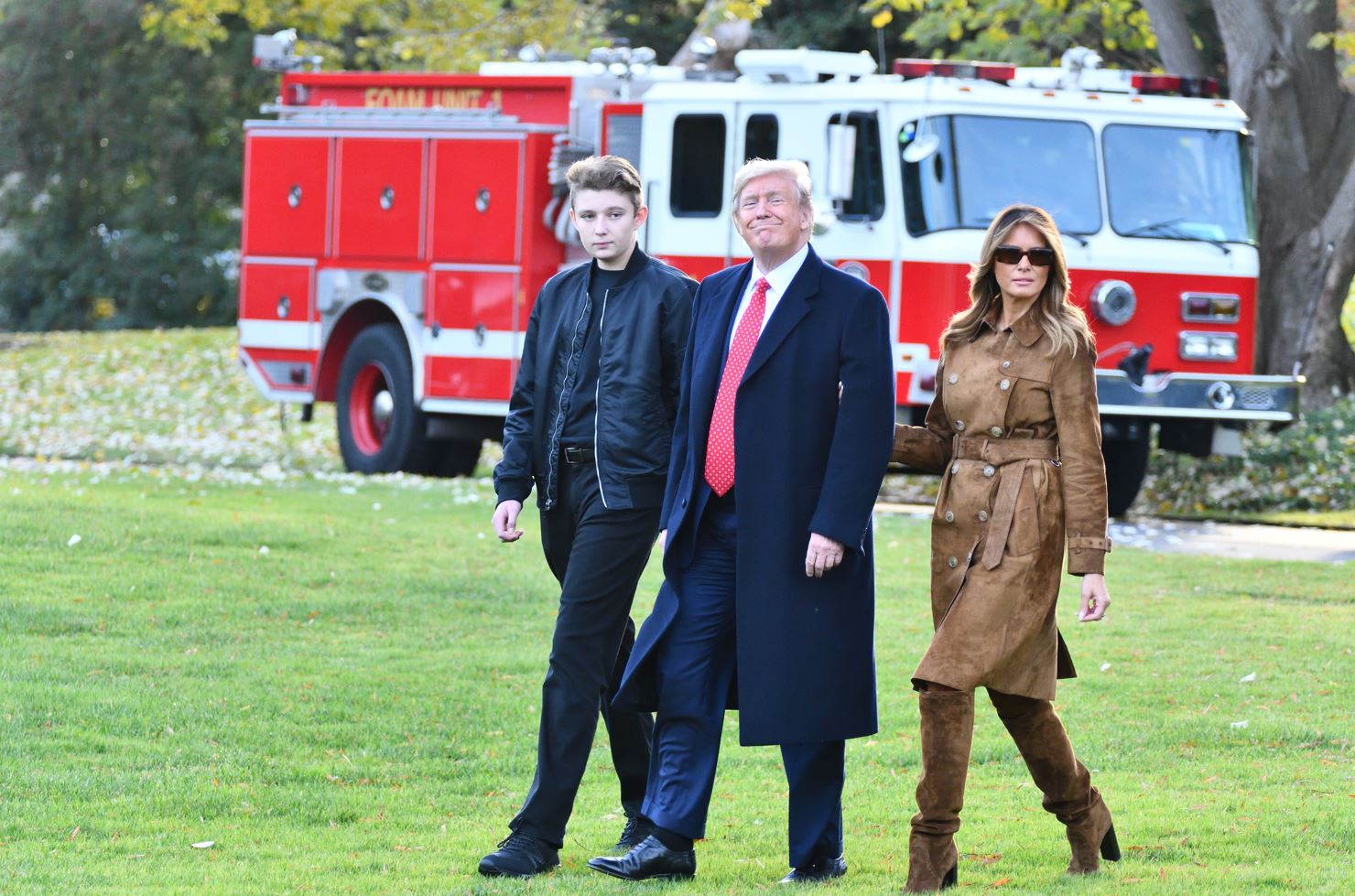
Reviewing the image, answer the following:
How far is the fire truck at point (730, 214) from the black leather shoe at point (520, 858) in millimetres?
7430

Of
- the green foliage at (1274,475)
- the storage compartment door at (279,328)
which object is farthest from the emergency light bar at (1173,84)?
the storage compartment door at (279,328)

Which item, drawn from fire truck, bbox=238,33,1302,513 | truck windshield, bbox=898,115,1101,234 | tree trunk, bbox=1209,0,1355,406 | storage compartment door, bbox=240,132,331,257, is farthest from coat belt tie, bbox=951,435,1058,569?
tree trunk, bbox=1209,0,1355,406

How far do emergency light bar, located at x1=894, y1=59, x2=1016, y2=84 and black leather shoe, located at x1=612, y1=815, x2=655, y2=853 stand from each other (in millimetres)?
9193

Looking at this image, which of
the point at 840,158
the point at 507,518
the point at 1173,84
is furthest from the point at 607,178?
the point at 1173,84

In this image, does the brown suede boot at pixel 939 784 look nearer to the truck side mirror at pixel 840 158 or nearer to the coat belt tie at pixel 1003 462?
the coat belt tie at pixel 1003 462

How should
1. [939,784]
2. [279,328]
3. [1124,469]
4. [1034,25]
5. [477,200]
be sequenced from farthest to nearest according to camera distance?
1. [1034,25]
2. [279,328]
3. [477,200]
4. [1124,469]
5. [939,784]

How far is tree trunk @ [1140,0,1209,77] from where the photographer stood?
1755 centimetres

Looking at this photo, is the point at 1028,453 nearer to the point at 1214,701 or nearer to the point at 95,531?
the point at 1214,701

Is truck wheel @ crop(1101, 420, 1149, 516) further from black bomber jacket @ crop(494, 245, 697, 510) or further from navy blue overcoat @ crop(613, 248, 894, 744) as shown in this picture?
navy blue overcoat @ crop(613, 248, 894, 744)

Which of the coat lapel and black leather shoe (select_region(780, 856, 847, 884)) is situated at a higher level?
the coat lapel

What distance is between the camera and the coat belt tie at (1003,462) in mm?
5109

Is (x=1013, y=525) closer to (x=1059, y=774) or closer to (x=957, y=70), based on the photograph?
(x=1059, y=774)

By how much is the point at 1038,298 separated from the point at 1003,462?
1.47 ft

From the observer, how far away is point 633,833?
5699 millimetres
